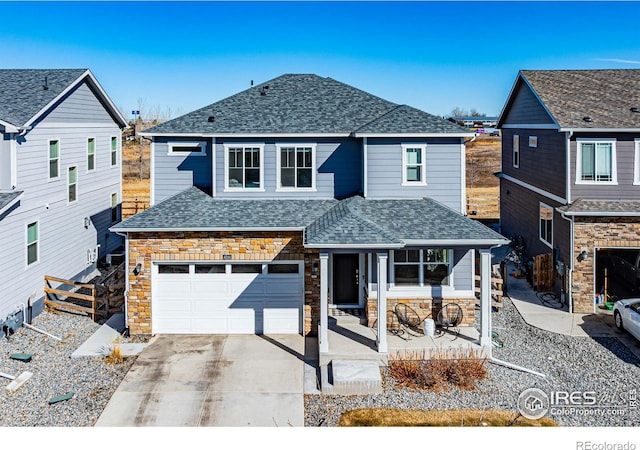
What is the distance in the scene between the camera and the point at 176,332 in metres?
15.0

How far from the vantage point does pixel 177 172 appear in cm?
1778

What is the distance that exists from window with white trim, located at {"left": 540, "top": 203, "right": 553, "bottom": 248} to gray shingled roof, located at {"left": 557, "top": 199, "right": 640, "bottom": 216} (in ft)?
7.47

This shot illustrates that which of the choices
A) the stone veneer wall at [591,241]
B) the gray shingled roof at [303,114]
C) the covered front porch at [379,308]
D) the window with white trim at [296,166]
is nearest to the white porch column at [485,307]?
the covered front porch at [379,308]

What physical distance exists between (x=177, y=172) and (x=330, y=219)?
19.9ft

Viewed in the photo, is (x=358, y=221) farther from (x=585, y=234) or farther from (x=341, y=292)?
(x=585, y=234)

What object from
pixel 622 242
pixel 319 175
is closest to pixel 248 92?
Result: pixel 319 175

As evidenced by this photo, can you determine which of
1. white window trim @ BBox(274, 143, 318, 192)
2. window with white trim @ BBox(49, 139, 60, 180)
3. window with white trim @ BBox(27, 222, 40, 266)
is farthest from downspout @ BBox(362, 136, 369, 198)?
window with white trim @ BBox(49, 139, 60, 180)

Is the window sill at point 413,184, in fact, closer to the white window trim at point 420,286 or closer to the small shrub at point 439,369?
the white window trim at point 420,286

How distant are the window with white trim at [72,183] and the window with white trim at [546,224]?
17.1 metres

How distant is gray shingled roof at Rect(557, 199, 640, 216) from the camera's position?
54.0ft

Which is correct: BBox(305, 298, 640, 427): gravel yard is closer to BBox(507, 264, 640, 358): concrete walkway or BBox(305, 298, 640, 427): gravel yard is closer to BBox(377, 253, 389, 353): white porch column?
BBox(507, 264, 640, 358): concrete walkway

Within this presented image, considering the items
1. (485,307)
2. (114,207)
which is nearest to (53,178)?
(114,207)

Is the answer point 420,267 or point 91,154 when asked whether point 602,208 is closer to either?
point 420,267
